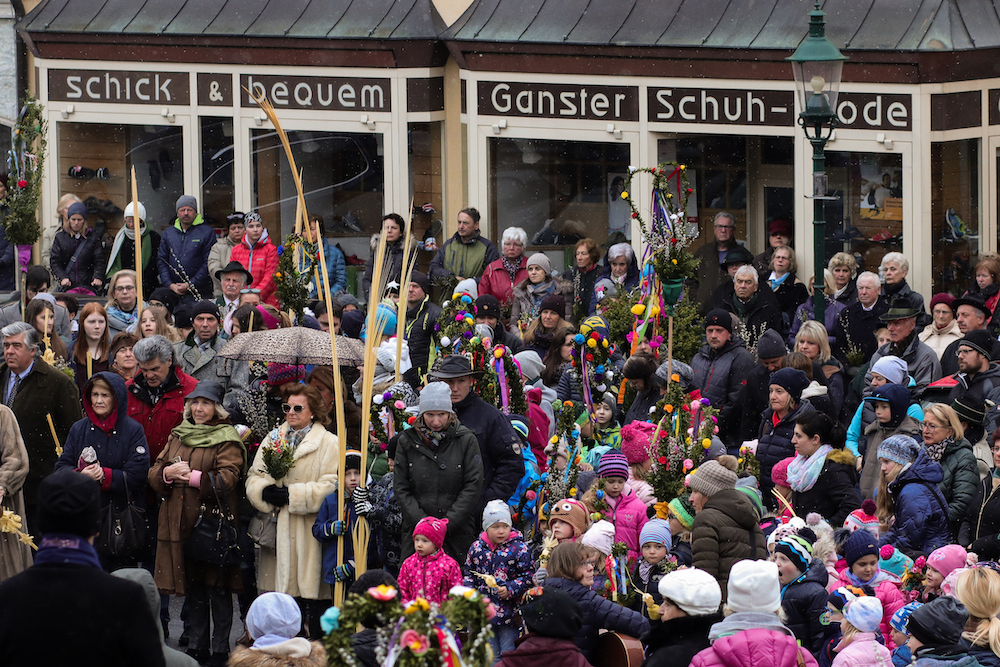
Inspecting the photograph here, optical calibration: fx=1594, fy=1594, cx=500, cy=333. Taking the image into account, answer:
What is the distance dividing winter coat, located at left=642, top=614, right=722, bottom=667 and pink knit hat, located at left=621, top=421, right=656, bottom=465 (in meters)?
2.57

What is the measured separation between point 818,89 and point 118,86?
900 centimetres

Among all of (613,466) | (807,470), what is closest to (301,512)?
(613,466)

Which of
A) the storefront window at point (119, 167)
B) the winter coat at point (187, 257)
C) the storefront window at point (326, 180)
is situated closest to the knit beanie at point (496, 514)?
the winter coat at point (187, 257)

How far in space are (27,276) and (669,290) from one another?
5.62 meters

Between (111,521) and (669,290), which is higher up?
(669,290)

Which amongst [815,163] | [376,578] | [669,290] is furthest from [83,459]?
[815,163]

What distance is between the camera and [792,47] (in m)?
14.5

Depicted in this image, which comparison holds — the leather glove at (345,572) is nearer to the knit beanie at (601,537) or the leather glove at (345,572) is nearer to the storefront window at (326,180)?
the knit beanie at (601,537)

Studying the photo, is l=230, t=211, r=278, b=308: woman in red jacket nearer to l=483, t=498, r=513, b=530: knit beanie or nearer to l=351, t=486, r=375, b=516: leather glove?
l=351, t=486, r=375, b=516: leather glove

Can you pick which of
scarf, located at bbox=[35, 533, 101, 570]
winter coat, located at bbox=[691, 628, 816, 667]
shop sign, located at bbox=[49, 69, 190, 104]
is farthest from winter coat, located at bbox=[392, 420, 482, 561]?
shop sign, located at bbox=[49, 69, 190, 104]

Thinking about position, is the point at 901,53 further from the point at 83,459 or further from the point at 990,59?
the point at 83,459

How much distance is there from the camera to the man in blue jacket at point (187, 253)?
617 inches

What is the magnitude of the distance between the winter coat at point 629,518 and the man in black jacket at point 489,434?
2.42 feet

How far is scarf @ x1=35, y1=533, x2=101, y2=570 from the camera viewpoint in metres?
5.00
